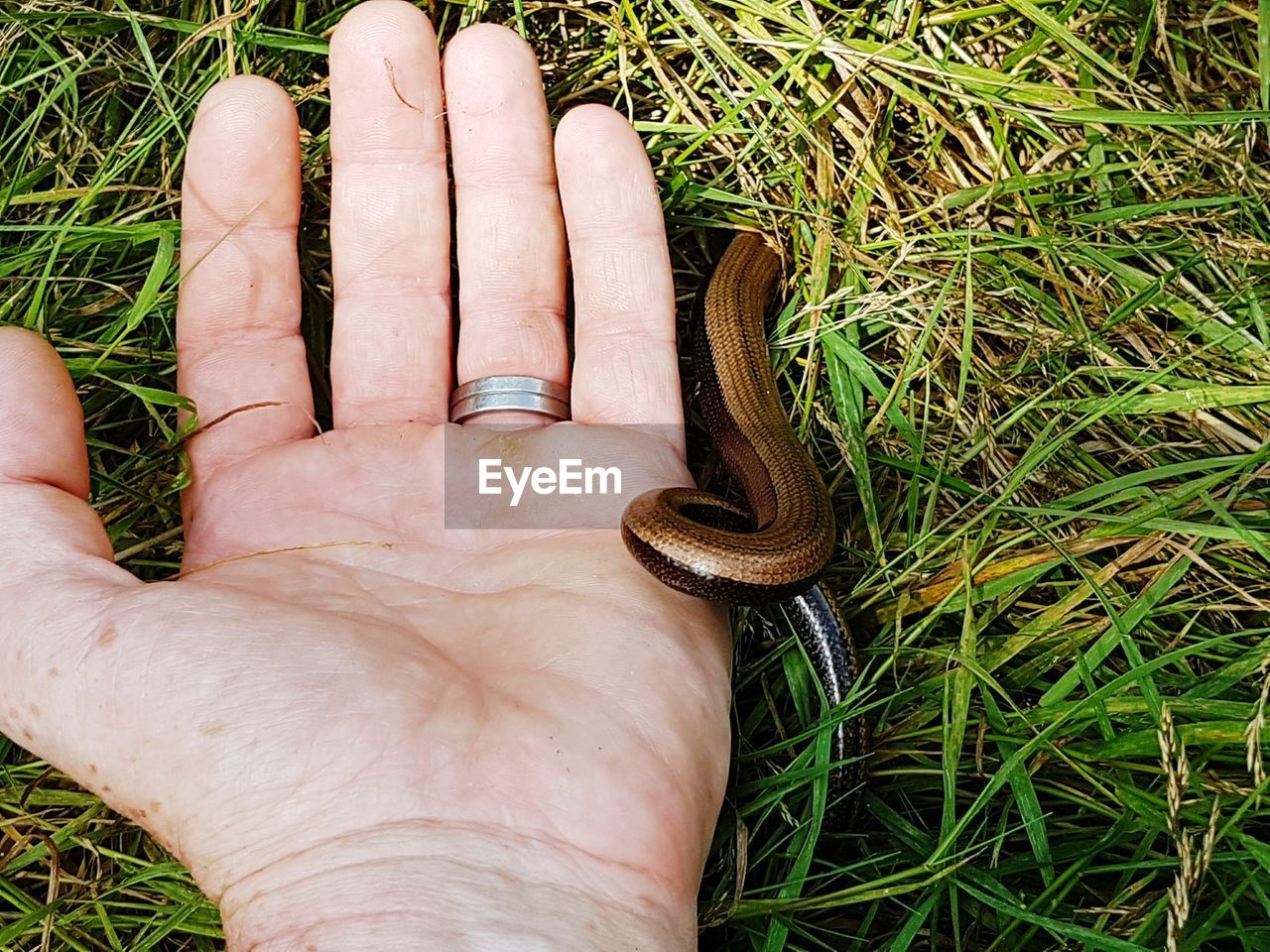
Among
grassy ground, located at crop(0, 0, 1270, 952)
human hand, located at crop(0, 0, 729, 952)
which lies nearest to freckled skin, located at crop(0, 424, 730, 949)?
human hand, located at crop(0, 0, 729, 952)

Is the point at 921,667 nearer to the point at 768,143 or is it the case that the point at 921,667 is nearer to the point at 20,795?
the point at 768,143

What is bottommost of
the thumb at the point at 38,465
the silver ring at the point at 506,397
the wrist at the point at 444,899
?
the wrist at the point at 444,899

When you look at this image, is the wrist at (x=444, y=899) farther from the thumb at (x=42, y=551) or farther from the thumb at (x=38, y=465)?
the thumb at (x=38, y=465)

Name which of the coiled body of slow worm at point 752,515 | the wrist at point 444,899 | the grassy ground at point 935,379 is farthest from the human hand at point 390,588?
the grassy ground at point 935,379

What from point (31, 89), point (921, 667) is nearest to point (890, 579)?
point (921, 667)

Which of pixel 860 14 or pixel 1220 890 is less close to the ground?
pixel 860 14

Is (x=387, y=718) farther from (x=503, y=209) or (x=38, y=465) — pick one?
(x=503, y=209)
